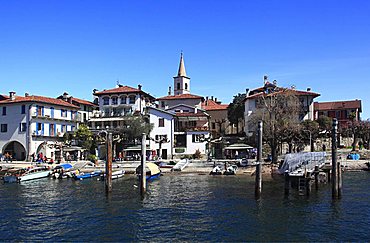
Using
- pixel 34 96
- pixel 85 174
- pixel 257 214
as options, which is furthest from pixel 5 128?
pixel 257 214

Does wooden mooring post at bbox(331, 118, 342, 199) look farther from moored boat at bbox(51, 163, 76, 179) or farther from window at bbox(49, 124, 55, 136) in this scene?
window at bbox(49, 124, 55, 136)

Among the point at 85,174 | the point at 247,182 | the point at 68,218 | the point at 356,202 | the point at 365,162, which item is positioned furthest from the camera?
the point at 365,162

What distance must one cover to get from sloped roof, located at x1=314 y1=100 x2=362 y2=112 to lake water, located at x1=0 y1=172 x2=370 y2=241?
5357 cm

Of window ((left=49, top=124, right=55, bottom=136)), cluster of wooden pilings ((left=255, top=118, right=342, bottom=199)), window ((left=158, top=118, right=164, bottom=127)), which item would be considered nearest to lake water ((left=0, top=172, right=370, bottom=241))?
cluster of wooden pilings ((left=255, top=118, right=342, bottom=199))

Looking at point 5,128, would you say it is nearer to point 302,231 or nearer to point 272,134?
point 272,134

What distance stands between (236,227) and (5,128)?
199 ft

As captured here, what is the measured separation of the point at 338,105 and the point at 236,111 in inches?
997

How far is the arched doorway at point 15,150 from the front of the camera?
7069 centimetres

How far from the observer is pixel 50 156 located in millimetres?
71375

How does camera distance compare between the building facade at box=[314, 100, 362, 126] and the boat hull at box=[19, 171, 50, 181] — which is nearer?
the boat hull at box=[19, 171, 50, 181]

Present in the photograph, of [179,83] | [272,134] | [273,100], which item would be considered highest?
[179,83]

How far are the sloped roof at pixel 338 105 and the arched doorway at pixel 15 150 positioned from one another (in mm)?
65865

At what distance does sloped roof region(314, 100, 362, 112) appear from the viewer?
8776 centimetres

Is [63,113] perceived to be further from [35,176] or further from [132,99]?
[35,176]
